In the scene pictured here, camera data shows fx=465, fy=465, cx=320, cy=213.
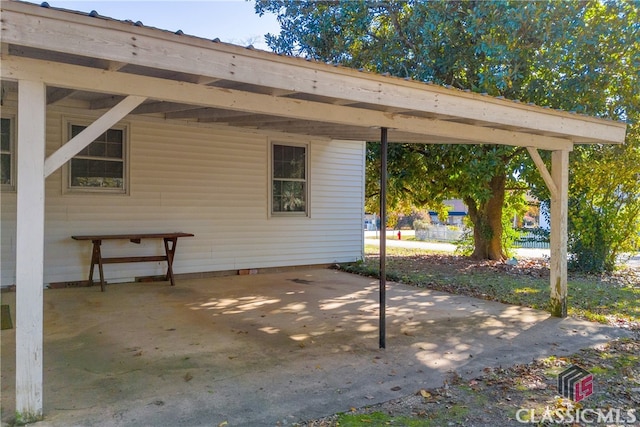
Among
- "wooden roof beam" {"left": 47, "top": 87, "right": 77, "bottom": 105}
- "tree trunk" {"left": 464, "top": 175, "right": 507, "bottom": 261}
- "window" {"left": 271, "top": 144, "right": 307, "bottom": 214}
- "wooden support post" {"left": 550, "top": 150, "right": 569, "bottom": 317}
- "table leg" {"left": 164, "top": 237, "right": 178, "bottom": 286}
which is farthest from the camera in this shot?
"tree trunk" {"left": 464, "top": 175, "right": 507, "bottom": 261}

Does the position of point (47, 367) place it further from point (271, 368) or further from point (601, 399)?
point (601, 399)

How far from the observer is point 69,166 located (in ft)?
22.0

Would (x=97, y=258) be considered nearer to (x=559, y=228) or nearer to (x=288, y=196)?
(x=288, y=196)

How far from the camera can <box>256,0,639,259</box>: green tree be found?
8078 millimetres

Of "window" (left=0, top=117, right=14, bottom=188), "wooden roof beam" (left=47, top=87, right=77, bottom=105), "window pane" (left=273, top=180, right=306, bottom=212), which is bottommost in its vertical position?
"window pane" (left=273, top=180, right=306, bottom=212)

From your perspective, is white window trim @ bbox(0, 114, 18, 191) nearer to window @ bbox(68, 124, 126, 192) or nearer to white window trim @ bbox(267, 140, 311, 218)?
window @ bbox(68, 124, 126, 192)

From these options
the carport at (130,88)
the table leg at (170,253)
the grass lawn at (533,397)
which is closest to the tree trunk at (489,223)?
the grass lawn at (533,397)

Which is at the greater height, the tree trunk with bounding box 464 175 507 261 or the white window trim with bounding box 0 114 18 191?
the white window trim with bounding box 0 114 18 191

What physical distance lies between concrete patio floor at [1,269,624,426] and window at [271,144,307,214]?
2312 millimetres

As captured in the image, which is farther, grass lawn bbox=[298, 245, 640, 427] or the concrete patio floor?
the concrete patio floor

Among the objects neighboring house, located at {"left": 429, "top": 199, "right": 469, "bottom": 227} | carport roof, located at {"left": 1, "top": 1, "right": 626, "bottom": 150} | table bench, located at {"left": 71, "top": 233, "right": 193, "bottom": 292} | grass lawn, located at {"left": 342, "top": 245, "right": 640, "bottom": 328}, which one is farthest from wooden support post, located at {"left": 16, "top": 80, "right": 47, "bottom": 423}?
neighboring house, located at {"left": 429, "top": 199, "right": 469, "bottom": 227}

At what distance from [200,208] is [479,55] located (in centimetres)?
617

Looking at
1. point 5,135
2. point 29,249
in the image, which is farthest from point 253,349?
point 5,135

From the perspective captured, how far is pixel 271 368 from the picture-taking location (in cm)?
378
